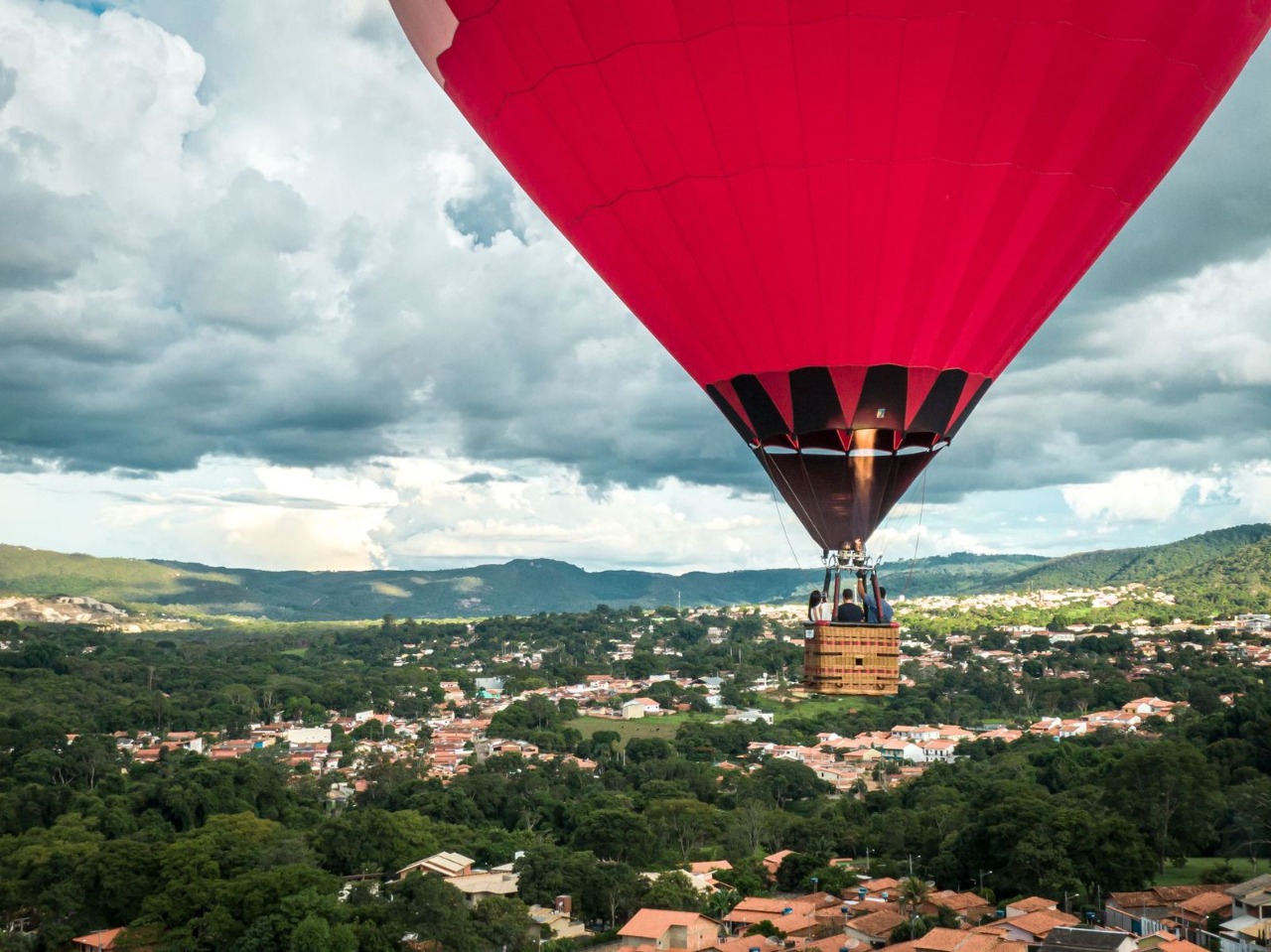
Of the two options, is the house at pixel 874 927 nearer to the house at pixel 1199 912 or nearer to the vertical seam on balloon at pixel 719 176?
the house at pixel 1199 912

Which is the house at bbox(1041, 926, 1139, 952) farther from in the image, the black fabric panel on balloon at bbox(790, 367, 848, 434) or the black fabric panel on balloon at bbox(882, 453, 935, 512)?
the black fabric panel on balloon at bbox(790, 367, 848, 434)

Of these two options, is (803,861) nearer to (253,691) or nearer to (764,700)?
(764,700)

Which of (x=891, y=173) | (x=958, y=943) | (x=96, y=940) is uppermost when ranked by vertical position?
(x=891, y=173)

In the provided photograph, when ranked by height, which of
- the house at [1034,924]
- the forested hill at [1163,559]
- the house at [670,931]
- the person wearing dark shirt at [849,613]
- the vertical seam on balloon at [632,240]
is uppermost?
the forested hill at [1163,559]

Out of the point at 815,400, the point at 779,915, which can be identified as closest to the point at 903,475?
the point at 815,400

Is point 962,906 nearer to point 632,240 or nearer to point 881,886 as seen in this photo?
point 881,886

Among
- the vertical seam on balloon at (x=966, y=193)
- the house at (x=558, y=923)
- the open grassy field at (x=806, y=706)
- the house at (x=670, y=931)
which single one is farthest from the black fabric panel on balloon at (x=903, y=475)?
the open grassy field at (x=806, y=706)

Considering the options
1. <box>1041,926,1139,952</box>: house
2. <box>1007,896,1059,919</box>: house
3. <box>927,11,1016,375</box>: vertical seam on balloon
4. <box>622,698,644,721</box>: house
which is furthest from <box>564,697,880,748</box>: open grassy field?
<box>927,11,1016,375</box>: vertical seam on balloon
